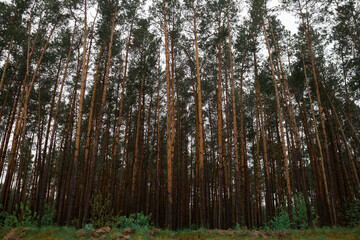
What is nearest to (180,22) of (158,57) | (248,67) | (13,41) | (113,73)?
(158,57)

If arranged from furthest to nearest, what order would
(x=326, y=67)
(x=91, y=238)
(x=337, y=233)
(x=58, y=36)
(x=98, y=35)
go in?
(x=326, y=67), (x=58, y=36), (x=98, y=35), (x=337, y=233), (x=91, y=238)

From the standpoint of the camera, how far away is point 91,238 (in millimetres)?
6391

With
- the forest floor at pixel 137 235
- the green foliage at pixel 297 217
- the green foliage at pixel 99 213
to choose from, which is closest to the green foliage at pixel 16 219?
Result: the forest floor at pixel 137 235

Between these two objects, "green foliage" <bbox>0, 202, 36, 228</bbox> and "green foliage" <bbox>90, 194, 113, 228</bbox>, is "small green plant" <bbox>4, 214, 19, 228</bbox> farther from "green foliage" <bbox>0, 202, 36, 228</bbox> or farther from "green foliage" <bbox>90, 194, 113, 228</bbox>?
"green foliage" <bbox>90, 194, 113, 228</bbox>

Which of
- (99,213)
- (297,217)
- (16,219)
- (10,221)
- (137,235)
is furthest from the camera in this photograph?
(297,217)

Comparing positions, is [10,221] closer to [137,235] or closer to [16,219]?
[16,219]

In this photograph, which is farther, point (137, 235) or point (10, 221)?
point (10, 221)

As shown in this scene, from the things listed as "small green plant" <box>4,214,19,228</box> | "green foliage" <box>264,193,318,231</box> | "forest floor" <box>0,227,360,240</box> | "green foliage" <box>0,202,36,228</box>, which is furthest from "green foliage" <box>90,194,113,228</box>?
"green foliage" <box>264,193,318,231</box>

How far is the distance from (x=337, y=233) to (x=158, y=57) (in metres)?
14.0

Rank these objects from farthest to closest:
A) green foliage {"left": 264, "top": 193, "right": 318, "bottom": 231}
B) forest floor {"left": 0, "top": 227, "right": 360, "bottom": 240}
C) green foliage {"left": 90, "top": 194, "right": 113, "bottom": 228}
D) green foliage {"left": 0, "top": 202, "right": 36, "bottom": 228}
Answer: green foliage {"left": 264, "top": 193, "right": 318, "bottom": 231}
green foliage {"left": 0, "top": 202, "right": 36, "bottom": 228}
green foliage {"left": 90, "top": 194, "right": 113, "bottom": 228}
forest floor {"left": 0, "top": 227, "right": 360, "bottom": 240}

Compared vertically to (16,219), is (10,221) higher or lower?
lower

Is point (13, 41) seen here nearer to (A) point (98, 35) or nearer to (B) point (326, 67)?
(A) point (98, 35)

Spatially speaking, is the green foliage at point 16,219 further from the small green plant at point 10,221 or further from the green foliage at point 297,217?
the green foliage at point 297,217

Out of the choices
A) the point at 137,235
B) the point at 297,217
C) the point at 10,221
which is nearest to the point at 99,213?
the point at 137,235
